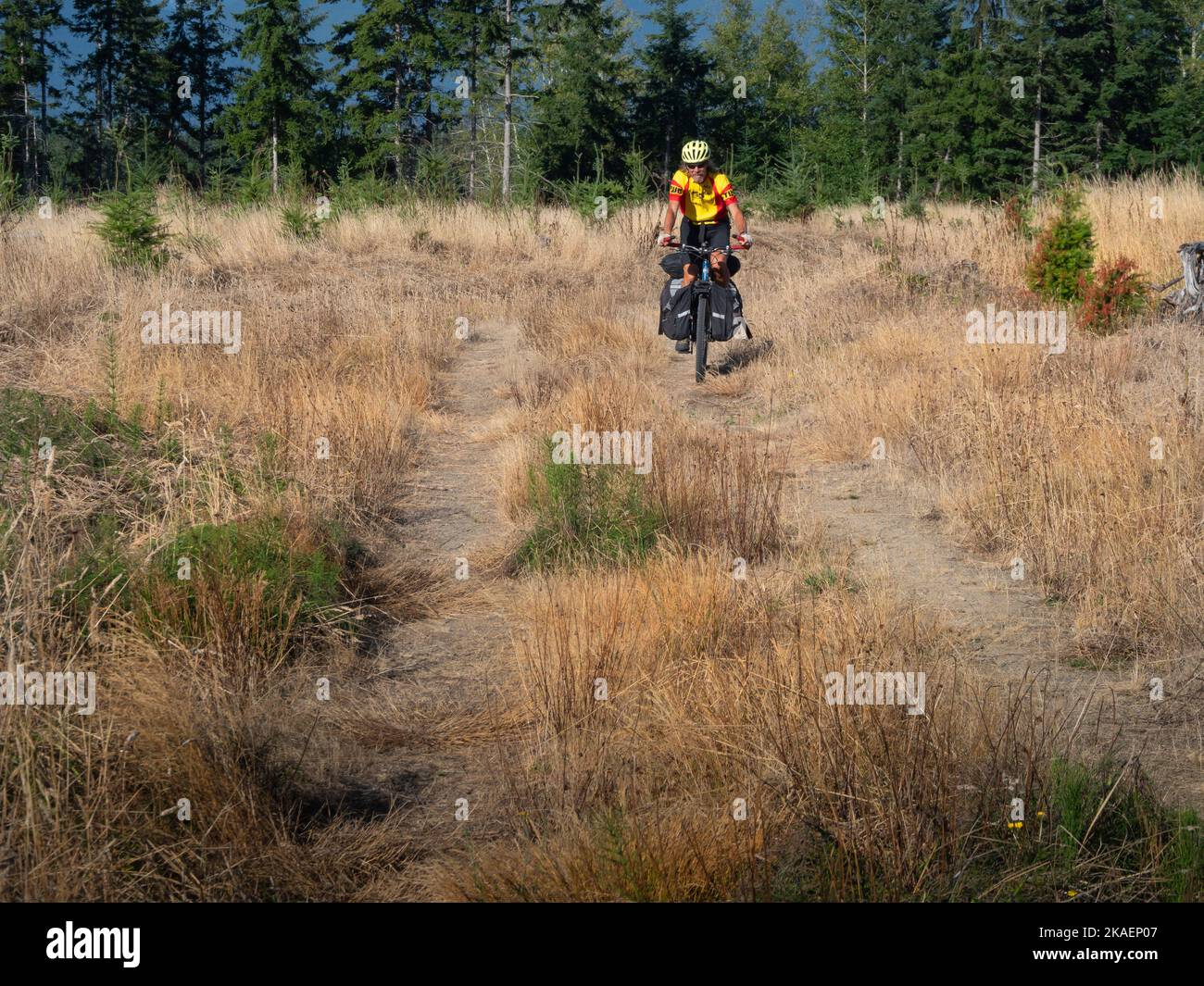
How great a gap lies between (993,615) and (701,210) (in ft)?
22.0

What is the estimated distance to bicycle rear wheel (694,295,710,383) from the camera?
1072 centimetres

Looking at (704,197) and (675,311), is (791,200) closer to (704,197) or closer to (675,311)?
(704,197)

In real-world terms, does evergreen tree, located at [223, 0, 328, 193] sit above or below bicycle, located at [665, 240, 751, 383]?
above

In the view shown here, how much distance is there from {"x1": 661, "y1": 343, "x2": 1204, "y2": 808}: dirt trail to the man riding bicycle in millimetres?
2553

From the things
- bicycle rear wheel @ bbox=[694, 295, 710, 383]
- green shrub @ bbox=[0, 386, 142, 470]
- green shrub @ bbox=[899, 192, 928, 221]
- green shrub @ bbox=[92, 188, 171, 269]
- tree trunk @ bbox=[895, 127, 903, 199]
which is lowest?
green shrub @ bbox=[0, 386, 142, 470]

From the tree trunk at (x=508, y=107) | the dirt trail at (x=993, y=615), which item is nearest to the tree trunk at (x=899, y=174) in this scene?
the tree trunk at (x=508, y=107)

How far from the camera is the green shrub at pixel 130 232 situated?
13008 mm

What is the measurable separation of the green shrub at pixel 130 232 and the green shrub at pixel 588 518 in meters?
8.51

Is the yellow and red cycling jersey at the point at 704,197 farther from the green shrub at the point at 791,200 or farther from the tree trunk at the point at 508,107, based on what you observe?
the tree trunk at the point at 508,107

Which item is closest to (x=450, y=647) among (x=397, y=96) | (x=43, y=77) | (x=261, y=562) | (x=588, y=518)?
(x=261, y=562)

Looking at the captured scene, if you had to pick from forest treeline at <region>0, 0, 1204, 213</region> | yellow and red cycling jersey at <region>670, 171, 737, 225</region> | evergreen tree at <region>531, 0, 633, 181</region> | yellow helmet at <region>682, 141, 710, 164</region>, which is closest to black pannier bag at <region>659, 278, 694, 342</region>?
yellow and red cycling jersey at <region>670, 171, 737, 225</region>

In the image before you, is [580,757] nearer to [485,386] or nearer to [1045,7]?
[485,386]

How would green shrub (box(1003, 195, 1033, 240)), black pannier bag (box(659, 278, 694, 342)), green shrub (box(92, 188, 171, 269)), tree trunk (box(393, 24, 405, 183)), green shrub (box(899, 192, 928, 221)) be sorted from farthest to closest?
1. tree trunk (box(393, 24, 405, 183))
2. green shrub (box(899, 192, 928, 221))
3. green shrub (box(1003, 195, 1033, 240))
4. green shrub (box(92, 188, 171, 269))
5. black pannier bag (box(659, 278, 694, 342))

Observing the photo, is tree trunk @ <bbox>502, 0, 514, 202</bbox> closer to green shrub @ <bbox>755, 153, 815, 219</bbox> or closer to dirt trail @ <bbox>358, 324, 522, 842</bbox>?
green shrub @ <bbox>755, 153, 815, 219</bbox>
